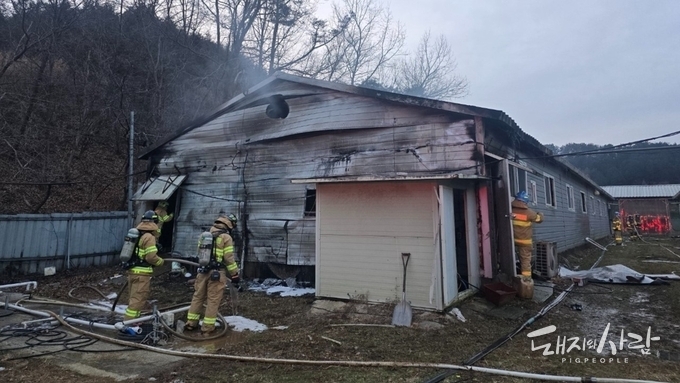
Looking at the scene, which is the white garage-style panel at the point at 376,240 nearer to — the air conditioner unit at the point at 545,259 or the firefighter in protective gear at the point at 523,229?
the firefighter in protective gear at the point at 523,229

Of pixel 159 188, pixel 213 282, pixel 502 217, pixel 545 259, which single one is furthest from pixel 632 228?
pixel 213 282

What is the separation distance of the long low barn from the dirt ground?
821 millimetres

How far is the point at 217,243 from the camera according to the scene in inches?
223

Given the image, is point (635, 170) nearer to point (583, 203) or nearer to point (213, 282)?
point (583, 203)

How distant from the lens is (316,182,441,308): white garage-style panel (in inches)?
257

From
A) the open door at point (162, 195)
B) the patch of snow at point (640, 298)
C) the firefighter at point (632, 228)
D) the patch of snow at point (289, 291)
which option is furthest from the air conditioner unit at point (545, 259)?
the firefighter at point (632, 228)

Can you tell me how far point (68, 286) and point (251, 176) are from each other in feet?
16.8

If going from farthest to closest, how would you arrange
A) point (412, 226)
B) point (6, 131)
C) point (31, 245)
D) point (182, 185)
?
point (6, 131) → point (182, 185) → point (31, 245) → point (412, 226)

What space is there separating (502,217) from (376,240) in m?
3.04

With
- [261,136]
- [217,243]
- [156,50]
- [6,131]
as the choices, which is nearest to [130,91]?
[156,50]

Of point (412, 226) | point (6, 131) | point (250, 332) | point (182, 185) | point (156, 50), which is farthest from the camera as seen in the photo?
point (156, 50)

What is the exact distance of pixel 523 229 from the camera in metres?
8.28

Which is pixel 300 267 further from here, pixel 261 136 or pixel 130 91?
pixel 130 91

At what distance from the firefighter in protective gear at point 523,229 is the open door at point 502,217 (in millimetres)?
536
